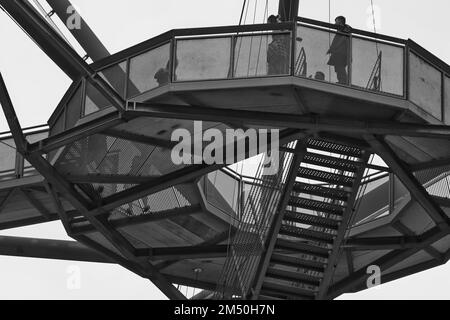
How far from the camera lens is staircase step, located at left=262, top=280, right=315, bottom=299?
137ft

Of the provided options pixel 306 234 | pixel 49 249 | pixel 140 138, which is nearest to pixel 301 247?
pixel 306 234

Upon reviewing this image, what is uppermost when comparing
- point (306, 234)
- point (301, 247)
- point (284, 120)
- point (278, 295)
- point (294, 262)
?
point (284, 120)

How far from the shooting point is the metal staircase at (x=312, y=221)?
38.7m

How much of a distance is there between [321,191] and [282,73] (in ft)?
18.0

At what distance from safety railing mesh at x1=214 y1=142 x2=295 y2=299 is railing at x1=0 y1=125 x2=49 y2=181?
6.12 m

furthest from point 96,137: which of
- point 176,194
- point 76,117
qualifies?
point 176,194

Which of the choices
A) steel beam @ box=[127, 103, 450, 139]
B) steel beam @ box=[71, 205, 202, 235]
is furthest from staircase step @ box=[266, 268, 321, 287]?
steel beam @ box=[127, 103, 450, 139]

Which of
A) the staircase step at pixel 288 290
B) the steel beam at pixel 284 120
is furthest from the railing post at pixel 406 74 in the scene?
the staircase step at pixel 288 290

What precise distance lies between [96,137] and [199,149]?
2.48 meters

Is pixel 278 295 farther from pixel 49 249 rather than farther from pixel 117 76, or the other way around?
pixel 117 76

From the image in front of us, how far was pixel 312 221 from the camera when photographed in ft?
131

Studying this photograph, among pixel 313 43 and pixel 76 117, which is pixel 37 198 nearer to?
pixel 76 117

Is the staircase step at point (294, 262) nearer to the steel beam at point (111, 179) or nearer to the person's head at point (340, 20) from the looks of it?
the steel beam at point (111, 179)

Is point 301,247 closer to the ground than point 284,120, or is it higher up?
closer to the ground
